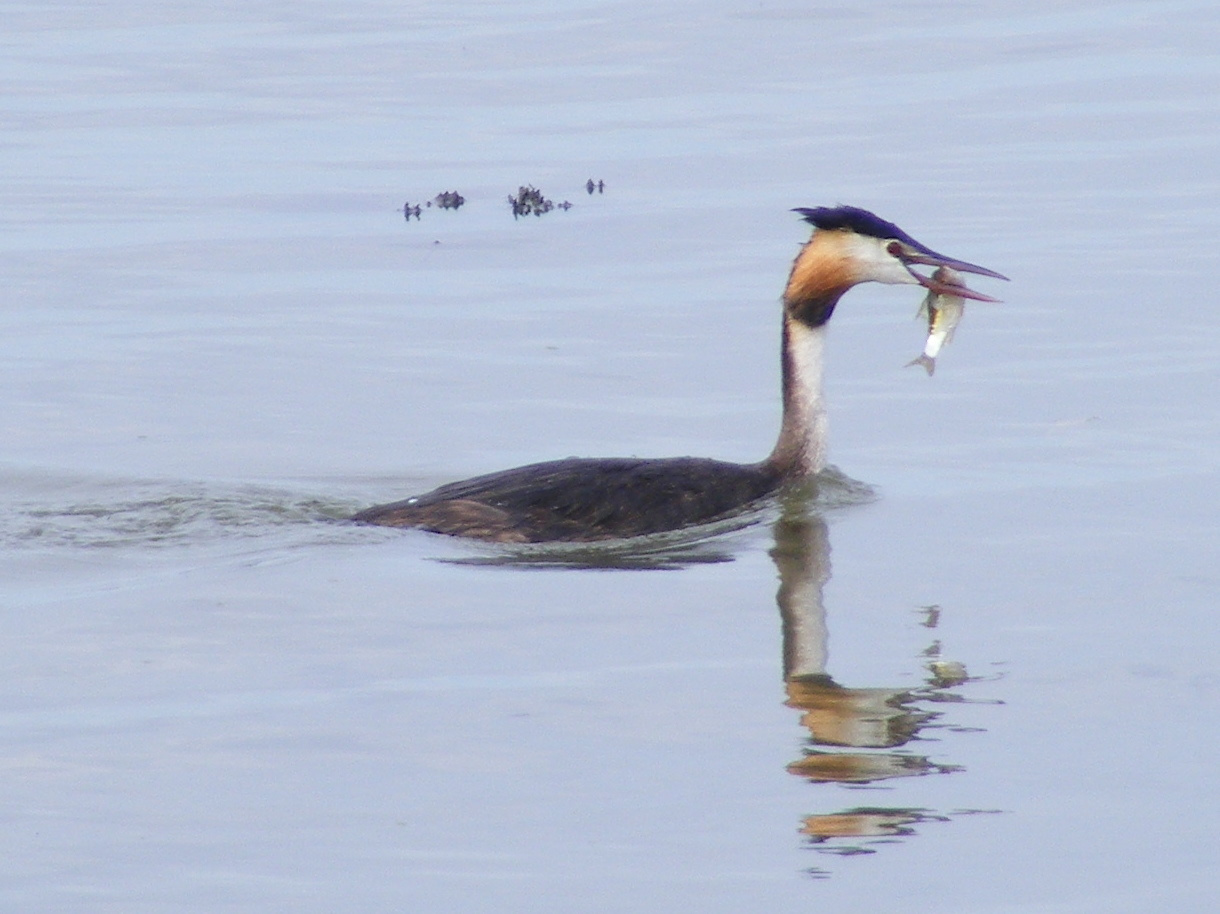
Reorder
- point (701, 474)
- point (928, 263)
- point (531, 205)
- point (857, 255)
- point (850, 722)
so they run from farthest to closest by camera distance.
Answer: point (531, 205) < point (857, 255) < point (928, 263) < point (701, 474) < point (850, 722)

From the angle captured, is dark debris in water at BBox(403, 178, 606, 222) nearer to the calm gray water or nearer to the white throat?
the calm gray water

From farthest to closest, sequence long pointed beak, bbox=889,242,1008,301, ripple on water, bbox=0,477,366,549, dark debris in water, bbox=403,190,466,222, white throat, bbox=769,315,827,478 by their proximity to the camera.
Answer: dark debris in water, bbox=403,190,466,222 → white throat, bbox=769,315,827,478 → long pointed beak, bbox=889,242,1008,301 → ripple on water, bbox=0,477,366,549

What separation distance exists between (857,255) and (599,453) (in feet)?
4.70

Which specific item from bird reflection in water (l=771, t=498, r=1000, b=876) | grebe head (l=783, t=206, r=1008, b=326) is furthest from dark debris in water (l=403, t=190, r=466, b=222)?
bird reflection in water (l=771, t=498, r=1000, b=876)

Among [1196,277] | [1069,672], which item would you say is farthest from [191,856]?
[1196,277]

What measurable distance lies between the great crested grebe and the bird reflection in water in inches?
41.5

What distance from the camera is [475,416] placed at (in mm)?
11016

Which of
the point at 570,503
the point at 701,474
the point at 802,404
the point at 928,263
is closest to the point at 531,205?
the point at 802,404

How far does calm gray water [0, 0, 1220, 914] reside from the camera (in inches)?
227

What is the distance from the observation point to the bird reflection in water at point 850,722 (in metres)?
5.83

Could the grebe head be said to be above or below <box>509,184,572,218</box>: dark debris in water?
below

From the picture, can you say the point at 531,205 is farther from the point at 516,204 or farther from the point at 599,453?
the point at 599,453

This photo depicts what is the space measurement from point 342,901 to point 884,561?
3.72m

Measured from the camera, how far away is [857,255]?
10047 mm
